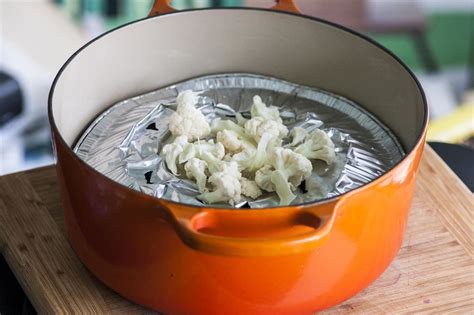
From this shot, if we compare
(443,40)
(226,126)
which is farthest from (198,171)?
(443,40)

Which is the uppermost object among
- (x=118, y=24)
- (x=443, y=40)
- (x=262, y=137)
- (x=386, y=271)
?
(x=262, y=137)

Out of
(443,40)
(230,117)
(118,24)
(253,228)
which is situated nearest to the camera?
(253,228)

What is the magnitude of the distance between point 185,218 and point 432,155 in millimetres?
520

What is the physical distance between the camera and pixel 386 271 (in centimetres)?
96

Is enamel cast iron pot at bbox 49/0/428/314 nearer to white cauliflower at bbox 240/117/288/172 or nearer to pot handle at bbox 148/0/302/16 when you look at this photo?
pot handle at bbox 148/0/302/16

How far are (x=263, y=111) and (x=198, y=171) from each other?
0.17 meters

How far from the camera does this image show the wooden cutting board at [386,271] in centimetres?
91

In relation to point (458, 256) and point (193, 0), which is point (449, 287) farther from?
point (193, 0)

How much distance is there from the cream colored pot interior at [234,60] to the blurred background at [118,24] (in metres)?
0.61

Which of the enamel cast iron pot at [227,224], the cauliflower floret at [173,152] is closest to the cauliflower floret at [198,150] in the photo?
the cauliflower floret at [173,152]

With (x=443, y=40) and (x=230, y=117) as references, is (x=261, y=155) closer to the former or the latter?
(x=230, y=117)

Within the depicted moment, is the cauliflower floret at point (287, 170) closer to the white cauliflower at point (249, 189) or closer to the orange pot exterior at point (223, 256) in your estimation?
the white cauliflower at point (249, 189)

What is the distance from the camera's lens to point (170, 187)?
0.95 metres

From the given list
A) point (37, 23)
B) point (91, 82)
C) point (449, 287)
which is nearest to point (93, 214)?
point (91, 82)
